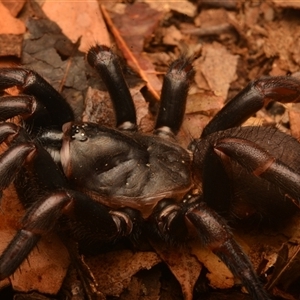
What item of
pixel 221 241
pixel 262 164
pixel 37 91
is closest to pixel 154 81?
pixel 37 91

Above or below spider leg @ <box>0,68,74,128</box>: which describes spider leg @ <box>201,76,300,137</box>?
below

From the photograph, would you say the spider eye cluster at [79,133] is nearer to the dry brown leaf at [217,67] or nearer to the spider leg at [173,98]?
the spider leg at [173,98]

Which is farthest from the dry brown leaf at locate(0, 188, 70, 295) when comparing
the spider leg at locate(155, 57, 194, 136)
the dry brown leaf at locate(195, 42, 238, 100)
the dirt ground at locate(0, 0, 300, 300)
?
the dry brown leaf at locate(195, 42, 238, 100)

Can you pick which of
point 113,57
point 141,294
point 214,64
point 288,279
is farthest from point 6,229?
point 214,64

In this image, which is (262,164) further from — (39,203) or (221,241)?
(39,203)

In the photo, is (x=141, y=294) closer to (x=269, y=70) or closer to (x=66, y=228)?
(x=66, y=228)

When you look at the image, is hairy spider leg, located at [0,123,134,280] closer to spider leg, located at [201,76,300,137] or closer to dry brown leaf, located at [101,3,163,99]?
spider leg, located at [201,76,300,137]

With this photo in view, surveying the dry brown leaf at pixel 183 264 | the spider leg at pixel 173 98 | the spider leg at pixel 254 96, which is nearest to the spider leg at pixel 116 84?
the spider leg at pixel 173 98

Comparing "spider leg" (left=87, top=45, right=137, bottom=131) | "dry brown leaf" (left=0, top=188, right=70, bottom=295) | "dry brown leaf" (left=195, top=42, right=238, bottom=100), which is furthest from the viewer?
"dry brown leaf" (left=195, top=42, right=238, bottom=100)
